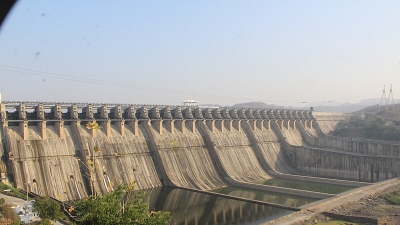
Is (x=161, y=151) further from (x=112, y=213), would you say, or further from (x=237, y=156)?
(x=112, y=213)

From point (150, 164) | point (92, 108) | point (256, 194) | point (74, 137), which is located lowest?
point (256, 194)

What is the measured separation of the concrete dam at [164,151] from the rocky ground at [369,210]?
3609 mm

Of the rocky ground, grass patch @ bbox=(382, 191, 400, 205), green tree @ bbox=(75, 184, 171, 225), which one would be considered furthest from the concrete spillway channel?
green tree @ bbox=(75, 184, 171, 225)

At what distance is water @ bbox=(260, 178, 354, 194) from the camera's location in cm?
3114

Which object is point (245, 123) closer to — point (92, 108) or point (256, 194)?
point (256, 194)

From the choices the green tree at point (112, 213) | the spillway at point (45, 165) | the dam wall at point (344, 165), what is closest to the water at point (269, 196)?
the spillway at point (45, 165)

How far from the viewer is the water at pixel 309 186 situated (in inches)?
1226

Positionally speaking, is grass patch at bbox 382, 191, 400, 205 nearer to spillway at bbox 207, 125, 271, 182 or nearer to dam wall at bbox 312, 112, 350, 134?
spillway at bbox 207, 125, 271, 182

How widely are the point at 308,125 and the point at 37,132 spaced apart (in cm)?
3755

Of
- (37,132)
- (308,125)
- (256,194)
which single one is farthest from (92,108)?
(308,125)

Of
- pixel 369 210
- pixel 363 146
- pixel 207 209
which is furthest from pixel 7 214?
pixel 363 146

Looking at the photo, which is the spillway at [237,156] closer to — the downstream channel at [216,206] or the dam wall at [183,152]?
the dam wall at [183,152]

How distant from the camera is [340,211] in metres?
22.0

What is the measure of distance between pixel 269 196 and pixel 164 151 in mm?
9351
